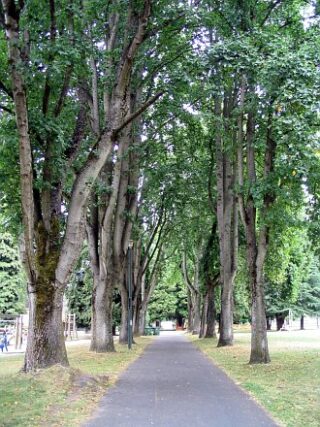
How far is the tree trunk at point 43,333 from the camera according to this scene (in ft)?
38.5

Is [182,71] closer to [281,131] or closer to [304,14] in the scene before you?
[281,131]

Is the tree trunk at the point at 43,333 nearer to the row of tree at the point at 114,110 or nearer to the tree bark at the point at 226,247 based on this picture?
the row of tree at the point at 114,110

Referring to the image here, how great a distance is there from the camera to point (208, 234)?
35.3m

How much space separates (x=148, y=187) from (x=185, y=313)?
174ft

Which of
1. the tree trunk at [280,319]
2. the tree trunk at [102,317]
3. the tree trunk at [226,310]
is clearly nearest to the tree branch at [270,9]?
the tree trunk at [102,317]

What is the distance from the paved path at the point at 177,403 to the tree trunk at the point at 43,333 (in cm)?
159

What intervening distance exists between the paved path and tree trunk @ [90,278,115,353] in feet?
23.4

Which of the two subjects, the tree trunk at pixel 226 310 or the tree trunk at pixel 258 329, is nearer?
the tree trunk at pixel 258 329

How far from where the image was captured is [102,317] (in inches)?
833

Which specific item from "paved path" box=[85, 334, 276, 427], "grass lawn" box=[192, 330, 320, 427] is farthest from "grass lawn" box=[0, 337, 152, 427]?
"grass lawn" box=[192, 330, 320, 427]

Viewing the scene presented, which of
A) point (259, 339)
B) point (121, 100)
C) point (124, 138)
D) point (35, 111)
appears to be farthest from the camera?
point (124, 138)

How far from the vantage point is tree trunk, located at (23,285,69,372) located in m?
A: 11.8

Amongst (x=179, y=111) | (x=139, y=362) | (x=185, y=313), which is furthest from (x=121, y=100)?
(x=185, y=313)

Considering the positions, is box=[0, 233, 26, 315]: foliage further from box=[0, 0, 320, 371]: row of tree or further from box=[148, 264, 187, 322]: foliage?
box=[0, 0, 320, 371]: row of tree
